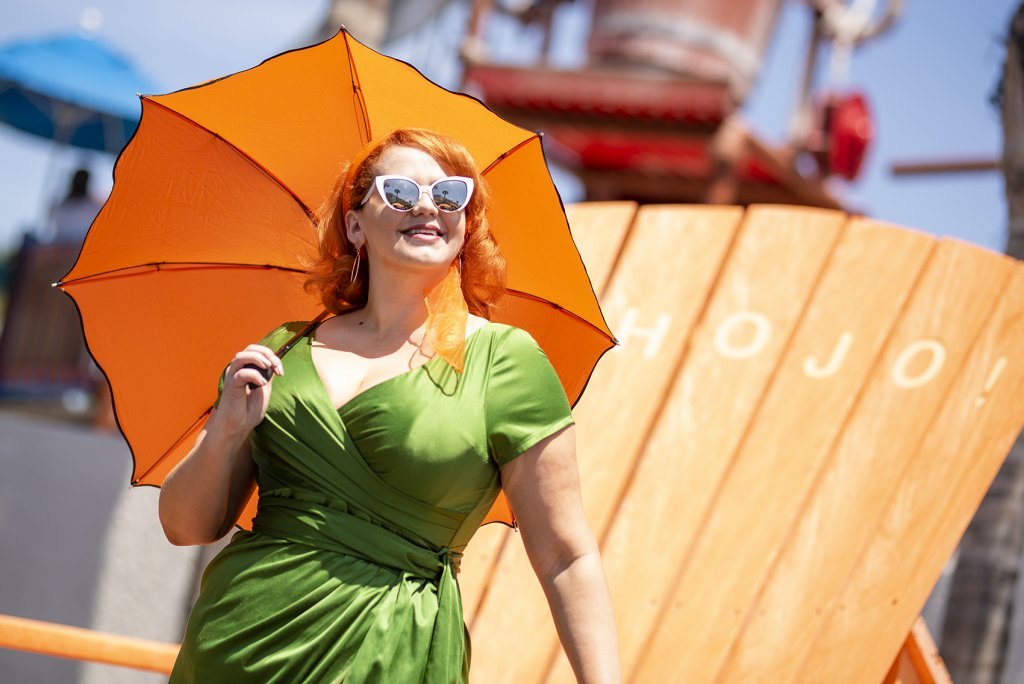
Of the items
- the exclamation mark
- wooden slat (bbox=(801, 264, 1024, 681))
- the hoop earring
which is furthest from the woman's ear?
the exclamation mark

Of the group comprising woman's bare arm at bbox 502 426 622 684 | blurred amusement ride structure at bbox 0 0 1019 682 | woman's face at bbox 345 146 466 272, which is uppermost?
blurred amusement ride structure at bbox 0 0 1019 682

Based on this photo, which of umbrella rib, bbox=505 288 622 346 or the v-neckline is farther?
umbrella rib, bbox=505 288 622 346

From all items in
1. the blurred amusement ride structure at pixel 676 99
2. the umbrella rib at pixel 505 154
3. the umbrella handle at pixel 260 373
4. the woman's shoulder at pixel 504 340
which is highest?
the blurred amusement ride structure at pixel 676 99

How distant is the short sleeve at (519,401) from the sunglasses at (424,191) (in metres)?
0.24

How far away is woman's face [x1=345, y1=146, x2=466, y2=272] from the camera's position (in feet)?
5.85

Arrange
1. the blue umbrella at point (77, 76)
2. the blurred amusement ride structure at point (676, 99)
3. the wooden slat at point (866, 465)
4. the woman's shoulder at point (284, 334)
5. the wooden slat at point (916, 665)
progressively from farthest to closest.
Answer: the blurred amusement ride structure at point (676, 99), the blue umbrella at point (77, 76), the wooden slat at point (866, 465), the wooden slat at point (916, 665), the woman's shoulder at point (284, 334)

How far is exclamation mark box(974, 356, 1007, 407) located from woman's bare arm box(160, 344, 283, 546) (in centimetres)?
179

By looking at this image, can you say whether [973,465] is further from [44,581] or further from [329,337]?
[44,581]

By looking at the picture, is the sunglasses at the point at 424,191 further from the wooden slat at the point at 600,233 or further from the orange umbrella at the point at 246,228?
the wooden slat at the point at 600,233

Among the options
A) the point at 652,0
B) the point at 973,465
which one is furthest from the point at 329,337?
the point at 652,0

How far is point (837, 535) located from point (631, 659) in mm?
576

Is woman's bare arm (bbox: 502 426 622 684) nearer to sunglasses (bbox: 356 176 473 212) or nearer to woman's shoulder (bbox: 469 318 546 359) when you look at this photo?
woman's shoulder (bbox: 469 318 546 359)

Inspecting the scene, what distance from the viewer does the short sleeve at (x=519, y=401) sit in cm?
170

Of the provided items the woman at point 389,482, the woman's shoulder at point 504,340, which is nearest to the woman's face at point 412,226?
the woman at point 389,482
